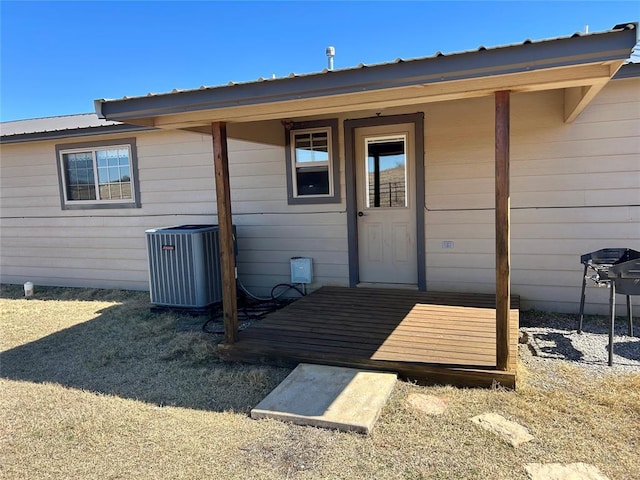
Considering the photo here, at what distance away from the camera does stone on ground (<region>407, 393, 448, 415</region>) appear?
2.56 metres

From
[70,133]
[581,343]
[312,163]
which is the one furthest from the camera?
[70,133]

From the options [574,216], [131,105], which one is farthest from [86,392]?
[574,216]

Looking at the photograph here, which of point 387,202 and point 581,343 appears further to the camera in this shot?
point 387,202

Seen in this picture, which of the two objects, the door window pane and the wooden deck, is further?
the door window pane

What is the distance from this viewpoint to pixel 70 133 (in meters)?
6.32

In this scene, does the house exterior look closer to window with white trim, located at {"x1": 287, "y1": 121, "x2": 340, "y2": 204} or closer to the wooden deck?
window with white trim, located at {"x1": 287, "y1": 121, "x2": 340, "y2": 204}

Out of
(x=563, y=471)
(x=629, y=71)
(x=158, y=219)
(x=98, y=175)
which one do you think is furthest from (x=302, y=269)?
(x=629, y=71)

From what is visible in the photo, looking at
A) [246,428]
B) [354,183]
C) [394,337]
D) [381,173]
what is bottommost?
[246,428]

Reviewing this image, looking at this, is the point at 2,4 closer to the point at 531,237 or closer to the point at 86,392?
the point at 86,392

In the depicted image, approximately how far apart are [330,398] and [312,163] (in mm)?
3291

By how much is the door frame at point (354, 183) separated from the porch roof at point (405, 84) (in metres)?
1.67

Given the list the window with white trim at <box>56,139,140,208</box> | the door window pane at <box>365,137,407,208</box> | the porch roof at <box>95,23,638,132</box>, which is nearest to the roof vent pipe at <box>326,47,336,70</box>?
the door window pane at <box>365,137,407,208</box>

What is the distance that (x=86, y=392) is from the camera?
3045 millimetres

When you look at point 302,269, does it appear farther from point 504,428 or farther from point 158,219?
point 504,428
